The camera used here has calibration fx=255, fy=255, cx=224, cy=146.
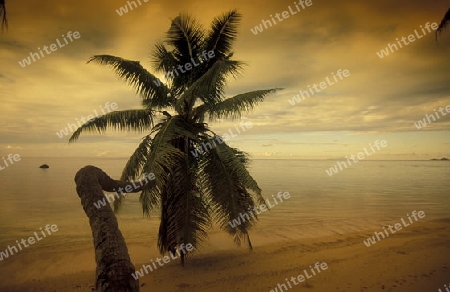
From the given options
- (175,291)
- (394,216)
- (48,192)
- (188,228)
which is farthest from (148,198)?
(48,192)

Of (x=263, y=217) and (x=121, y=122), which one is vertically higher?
(x=121, y=122)

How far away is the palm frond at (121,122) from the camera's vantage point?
8.28 m

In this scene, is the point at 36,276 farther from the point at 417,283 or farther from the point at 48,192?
the point at 48,192

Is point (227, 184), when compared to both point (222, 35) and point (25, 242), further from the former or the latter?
point (25, 242)

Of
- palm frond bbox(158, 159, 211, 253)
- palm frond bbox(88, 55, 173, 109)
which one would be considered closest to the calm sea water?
palm frond bbox(158, 159, 211, 253)

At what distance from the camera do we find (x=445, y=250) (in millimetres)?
10297

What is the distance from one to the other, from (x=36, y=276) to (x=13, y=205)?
18.1 metres

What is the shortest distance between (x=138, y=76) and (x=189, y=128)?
2.31 m

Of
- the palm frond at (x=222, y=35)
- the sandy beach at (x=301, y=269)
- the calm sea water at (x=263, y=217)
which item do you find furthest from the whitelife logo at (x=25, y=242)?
the palm frond at (x=222, y=35)

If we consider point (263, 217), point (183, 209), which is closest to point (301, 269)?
point (183, 209)

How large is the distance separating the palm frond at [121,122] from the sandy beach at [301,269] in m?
5.10

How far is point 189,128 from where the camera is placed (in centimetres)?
859

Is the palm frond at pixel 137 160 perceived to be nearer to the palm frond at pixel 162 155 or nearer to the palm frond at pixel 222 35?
the palm frond at pixel 162 155

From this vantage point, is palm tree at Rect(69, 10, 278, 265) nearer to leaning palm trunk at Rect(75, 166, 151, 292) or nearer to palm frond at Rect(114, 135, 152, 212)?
palm frond at Rect(114, 135, 152, 212)
